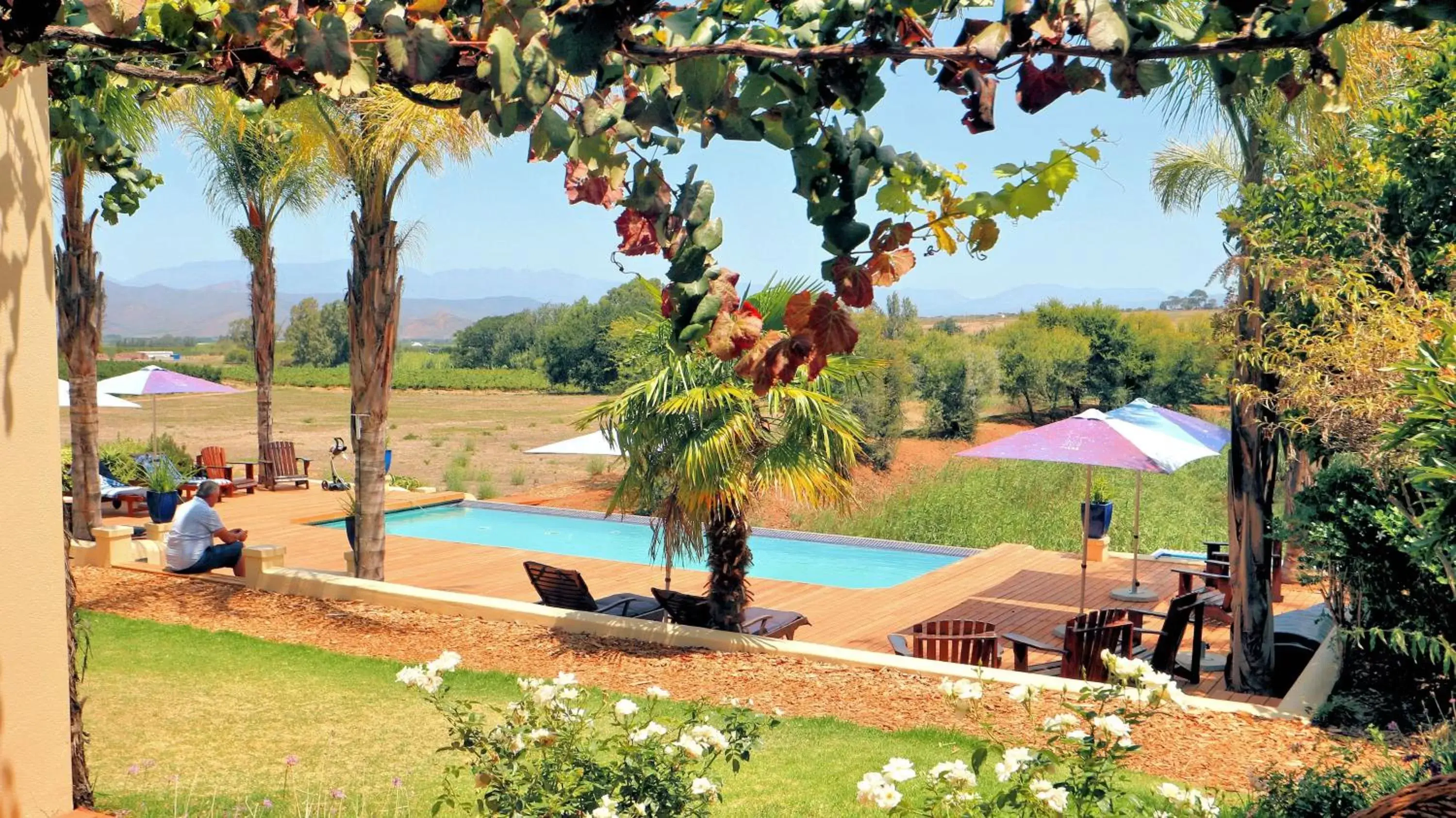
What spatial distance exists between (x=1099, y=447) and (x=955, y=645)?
3.15 meters

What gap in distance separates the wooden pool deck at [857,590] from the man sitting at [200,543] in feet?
5.66

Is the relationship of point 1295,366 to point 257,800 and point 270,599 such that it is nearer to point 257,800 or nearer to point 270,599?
point 257,800

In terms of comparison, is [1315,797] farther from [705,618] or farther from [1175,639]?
[705,618]

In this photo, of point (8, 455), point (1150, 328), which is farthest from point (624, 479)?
point (1150, 328)

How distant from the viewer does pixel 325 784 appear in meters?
5.63

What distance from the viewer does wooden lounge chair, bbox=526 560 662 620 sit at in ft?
32.7

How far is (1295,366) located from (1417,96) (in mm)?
2286

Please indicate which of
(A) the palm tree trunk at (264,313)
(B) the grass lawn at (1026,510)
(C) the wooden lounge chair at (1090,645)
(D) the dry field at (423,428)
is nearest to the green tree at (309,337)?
(D) the dry field at (423,428)

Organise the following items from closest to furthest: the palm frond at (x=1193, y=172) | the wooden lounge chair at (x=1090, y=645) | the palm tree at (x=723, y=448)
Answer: the wooden lounge chair at (x=1090, y=645) → the palm tree at (x=723, y=448) → the palm frond at (x=1193, y=172)

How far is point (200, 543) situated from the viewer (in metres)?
11.5

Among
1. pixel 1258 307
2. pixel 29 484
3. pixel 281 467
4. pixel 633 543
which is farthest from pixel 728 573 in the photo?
pixel 281 467

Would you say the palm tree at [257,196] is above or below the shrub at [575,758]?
above

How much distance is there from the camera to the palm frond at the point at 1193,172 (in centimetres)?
1814

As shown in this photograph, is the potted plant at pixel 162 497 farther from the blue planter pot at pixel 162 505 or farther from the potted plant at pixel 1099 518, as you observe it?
the potted plant at pixel 1099 518
